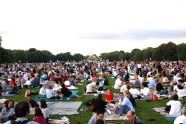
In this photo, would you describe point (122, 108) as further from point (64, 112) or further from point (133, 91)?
point (133, 91)

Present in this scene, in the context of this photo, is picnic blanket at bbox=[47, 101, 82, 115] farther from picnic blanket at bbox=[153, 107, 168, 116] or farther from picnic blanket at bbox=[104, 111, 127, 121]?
picnic blanket at bbox=[153, 107, 168, 116]

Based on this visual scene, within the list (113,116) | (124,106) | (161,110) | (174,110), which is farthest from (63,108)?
(174,110)

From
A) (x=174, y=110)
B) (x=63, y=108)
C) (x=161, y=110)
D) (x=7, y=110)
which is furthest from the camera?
(x=63, y=108)

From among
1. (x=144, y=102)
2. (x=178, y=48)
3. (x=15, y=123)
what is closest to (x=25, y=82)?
(x=144, y=102)

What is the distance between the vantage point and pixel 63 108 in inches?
918

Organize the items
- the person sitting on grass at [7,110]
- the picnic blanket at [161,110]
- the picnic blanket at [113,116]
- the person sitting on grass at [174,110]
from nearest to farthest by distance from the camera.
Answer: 1. the person sitting on grass at [7,110]
2. the person sitting on grass at [174,110]
3. the picnic blanket at [113,116]
4. the picnic blanket at [161,110]

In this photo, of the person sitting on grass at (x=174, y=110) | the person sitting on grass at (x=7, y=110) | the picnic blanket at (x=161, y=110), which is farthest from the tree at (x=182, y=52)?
the person sitting on grass at (x=7, y=110)

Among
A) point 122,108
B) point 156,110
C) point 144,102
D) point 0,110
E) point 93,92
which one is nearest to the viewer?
point 0,110

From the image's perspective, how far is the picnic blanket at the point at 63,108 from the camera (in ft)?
71.5

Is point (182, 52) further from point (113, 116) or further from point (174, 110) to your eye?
point (174, 110)

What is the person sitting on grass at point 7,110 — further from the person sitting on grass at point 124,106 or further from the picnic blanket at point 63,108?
the person sitting on grass at point 124,106

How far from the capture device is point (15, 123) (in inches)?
324

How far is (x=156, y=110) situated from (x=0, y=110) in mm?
7589

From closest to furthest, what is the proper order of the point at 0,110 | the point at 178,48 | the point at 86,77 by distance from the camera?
the point at 0,110
the point at 86,77
the point at 178,48
